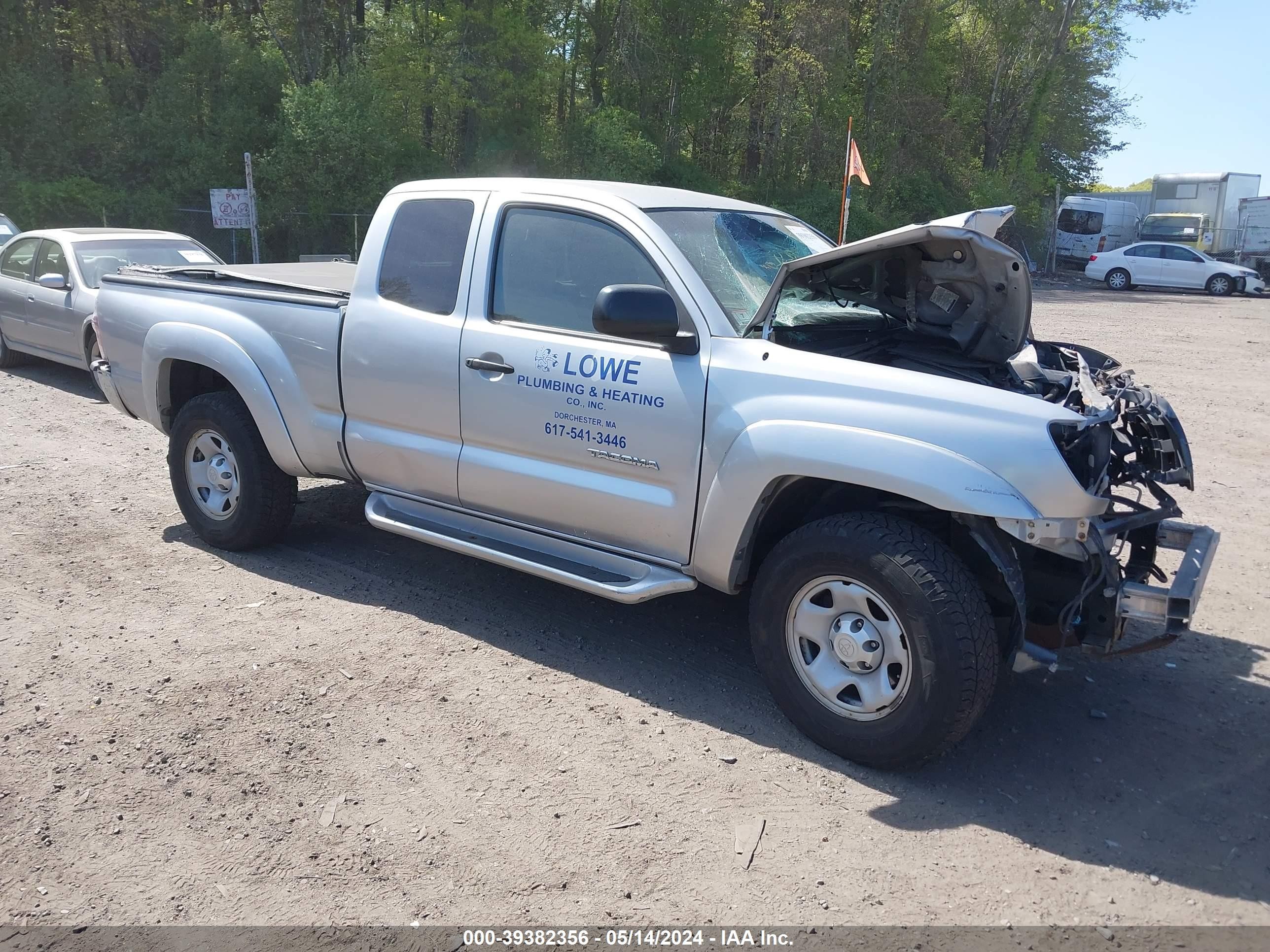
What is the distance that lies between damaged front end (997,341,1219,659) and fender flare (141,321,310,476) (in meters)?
3.65

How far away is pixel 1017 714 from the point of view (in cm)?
427

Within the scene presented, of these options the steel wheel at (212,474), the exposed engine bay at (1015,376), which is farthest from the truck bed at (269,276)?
the exposed engine bay at (1015,376)

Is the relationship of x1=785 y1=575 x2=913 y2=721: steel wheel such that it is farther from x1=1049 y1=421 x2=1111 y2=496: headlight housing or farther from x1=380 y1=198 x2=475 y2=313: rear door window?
x1=380 y1=198 x2=475 y2=313: rear door window

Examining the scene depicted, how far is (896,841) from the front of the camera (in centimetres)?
339

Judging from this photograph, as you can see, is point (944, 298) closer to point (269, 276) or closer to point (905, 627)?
point (905, 627)

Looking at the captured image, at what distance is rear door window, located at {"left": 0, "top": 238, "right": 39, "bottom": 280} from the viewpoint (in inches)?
440

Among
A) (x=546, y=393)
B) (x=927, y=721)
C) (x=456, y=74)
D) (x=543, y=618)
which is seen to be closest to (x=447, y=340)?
(x=546, y=393)

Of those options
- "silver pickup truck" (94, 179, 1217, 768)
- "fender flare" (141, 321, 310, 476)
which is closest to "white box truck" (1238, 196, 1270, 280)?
"silver pickup truck" (94, 179, 1217, 768)

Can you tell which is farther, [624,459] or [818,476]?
[624,459]

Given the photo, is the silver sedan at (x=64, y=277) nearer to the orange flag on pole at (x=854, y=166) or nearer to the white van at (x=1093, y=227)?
the orange flag on pole at (x=854, y=166)

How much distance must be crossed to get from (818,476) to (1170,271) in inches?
1225

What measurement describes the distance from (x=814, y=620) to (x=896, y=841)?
32.6 inches

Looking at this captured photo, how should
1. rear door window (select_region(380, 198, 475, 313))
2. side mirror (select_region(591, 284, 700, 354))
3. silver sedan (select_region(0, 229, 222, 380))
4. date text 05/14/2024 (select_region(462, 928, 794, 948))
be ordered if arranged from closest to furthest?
date text 05/14/2024 (select_region(462, 928, 794, 948))
side mirror (select_region(591, 284, 700, 354))
rear door window (select_region(380, 198, 475, 313))
silver sedan (select_region(0, 229, 222, 380))

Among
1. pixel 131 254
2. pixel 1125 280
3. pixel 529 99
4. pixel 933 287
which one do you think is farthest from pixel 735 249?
pixel 1125 280
